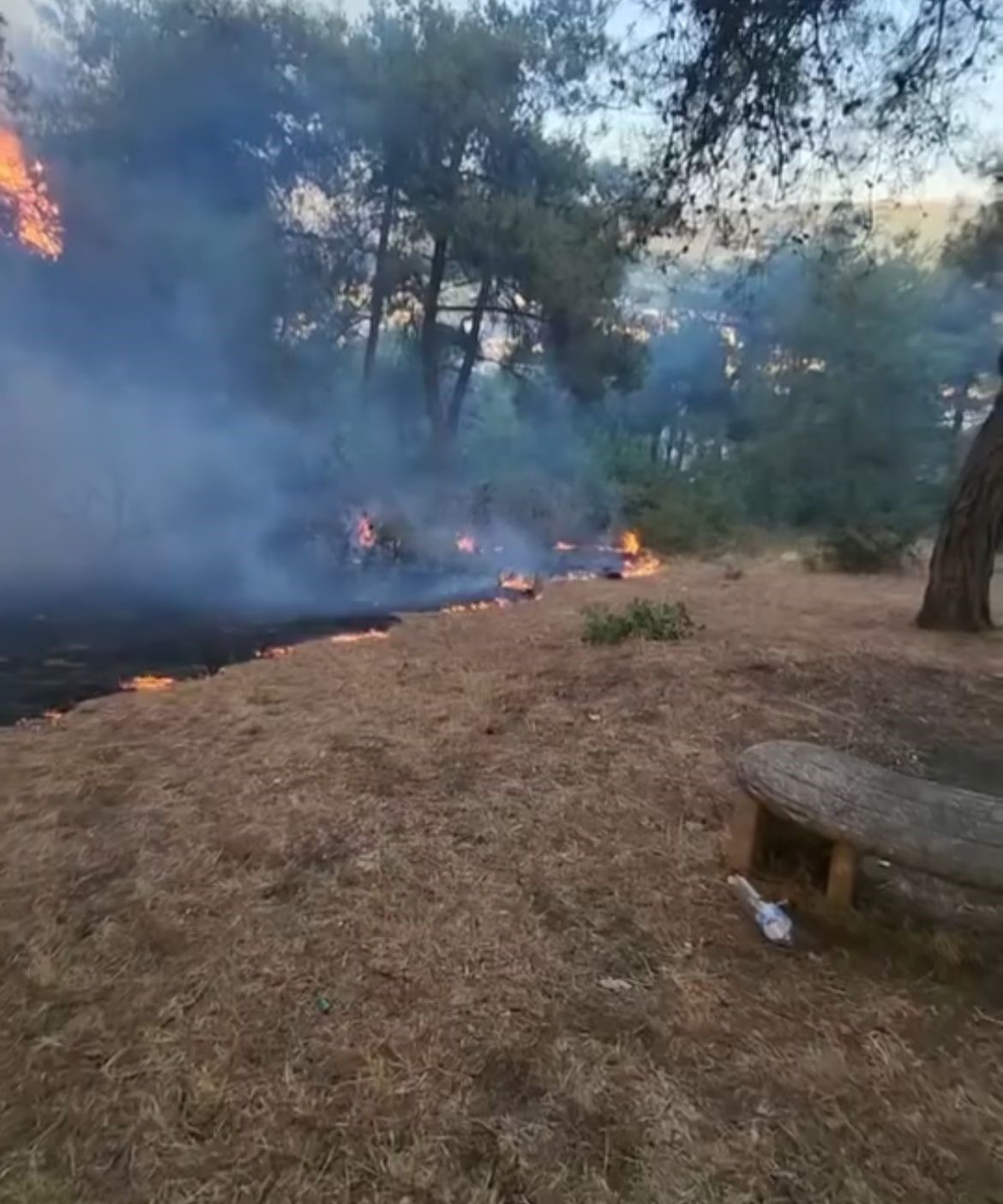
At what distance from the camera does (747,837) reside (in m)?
2.18

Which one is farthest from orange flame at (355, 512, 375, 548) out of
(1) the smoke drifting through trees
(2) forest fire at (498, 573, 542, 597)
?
(2) forest fire at (498, 573, 542, 597)

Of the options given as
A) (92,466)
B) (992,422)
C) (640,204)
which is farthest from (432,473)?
(992,422)

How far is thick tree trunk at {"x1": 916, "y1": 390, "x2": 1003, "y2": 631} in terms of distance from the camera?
502 cm

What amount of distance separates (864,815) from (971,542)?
386 cm

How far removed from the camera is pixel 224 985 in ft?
5.78

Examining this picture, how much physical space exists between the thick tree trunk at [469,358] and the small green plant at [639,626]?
6.43 m

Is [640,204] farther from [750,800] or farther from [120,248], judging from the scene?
[120,248]

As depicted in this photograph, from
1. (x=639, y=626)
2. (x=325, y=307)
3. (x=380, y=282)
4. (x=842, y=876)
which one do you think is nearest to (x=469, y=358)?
(x=380, y=282)

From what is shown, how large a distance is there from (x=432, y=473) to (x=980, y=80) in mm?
7267

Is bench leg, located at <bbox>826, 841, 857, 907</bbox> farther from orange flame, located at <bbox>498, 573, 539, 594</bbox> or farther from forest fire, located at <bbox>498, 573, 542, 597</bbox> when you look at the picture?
orange flame, located at <bbox>498, 573, 539, 594</bbox>

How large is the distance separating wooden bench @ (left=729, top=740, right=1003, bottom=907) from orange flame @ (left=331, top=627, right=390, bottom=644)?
3330mm

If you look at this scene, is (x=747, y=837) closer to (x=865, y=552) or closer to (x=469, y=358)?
(x=865, y=552)

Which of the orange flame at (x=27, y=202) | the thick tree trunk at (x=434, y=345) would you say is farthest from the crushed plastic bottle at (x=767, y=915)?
the orange flame at (x=27, y=202)

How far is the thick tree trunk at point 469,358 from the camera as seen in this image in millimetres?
10305
